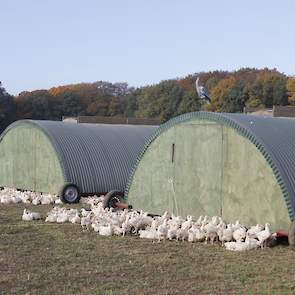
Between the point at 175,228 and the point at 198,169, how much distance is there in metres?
2.56

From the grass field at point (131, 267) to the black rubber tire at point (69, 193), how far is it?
25.1 ft

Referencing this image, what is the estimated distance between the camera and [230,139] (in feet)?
49.1

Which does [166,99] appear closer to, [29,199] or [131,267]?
[29,199]

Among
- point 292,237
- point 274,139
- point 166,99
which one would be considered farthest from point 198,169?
point 166,99

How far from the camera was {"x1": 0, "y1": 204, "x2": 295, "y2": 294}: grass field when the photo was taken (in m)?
9.27

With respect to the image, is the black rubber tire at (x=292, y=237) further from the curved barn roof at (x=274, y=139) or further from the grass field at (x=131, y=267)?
the curved barn roof at (x=274, y=139)

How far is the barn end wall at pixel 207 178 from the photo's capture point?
45.8 feet

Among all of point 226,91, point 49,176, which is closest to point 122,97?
point 226,91

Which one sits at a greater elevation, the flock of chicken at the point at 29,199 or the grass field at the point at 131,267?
the grass field at the point at 131,267

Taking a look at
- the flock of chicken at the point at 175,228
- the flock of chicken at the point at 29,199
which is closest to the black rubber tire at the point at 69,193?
the flock of chicken at the point at 29,199

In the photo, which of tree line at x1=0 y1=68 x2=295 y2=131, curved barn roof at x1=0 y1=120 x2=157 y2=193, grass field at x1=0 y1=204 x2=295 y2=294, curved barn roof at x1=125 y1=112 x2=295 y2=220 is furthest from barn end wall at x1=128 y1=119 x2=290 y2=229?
tree line at x1=0 y1=68 x2=295 y2=131

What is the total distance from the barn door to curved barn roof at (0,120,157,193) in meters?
7.02

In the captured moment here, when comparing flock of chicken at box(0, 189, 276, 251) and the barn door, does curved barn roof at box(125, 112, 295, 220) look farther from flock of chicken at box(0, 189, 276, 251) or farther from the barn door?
flock of chicken at box(0, 189, 276, 251)

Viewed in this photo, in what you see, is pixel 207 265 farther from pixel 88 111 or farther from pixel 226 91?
pixel 88 111
